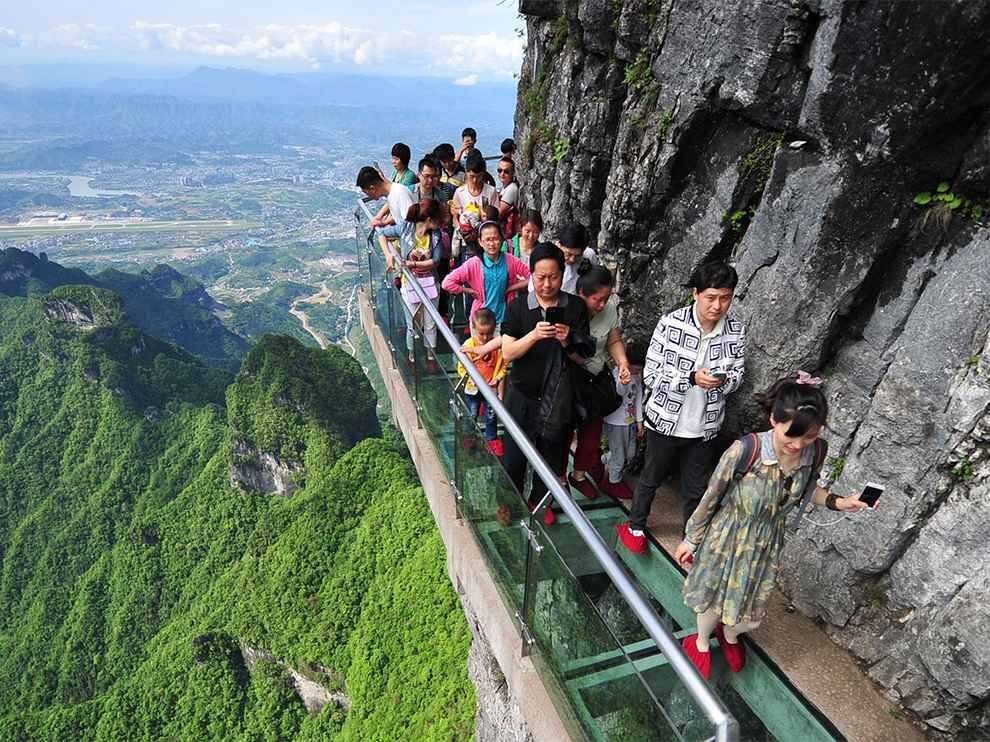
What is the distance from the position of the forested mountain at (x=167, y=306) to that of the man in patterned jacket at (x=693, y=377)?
3344 inches

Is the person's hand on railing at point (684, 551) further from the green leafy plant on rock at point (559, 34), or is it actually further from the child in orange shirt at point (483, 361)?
the green leafy plant on rock at point (559, 34)

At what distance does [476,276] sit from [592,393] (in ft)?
4.56

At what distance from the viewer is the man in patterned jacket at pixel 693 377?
284 centimetres

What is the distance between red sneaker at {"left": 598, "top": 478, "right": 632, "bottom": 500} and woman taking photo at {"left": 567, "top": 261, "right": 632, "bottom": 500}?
0.11 metres

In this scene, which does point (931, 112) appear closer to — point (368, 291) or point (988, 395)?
point (988, 395)

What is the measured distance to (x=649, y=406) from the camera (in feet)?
10.8

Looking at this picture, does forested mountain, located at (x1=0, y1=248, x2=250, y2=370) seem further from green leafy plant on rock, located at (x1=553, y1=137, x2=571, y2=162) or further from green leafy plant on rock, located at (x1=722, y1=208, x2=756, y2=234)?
green leafy plant on rock, located at (x1=722, y1=208, x2=756, y2=234)

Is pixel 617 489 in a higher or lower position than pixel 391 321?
lower

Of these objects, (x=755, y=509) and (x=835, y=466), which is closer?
(x=755, y=509)

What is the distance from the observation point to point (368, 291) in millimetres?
7777

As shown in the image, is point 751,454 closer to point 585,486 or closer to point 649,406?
point 649,406

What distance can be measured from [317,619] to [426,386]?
2040cm

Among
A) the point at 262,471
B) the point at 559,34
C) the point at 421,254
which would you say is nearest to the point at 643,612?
the point at 421,254

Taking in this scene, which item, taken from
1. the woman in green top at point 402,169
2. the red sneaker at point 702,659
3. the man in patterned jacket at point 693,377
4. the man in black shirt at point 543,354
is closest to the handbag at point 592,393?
the man in black shirt at point 543,354
